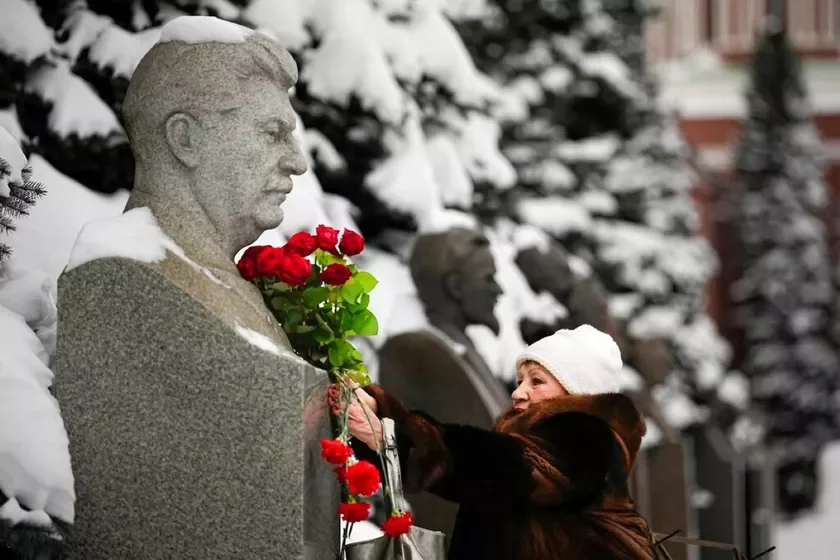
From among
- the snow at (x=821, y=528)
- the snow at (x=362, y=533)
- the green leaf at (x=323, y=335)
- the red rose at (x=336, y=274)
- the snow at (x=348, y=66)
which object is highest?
the red rose at (x=336, y=274)

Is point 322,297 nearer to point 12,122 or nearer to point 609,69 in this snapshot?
point 12,122

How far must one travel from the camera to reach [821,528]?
96.3 feet

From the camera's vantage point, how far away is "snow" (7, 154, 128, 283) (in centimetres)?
779

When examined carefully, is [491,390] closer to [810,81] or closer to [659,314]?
[659,314]

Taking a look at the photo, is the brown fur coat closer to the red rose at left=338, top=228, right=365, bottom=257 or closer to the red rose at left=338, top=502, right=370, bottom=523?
the red rose at left=338, top=502, right=370, bottom=523

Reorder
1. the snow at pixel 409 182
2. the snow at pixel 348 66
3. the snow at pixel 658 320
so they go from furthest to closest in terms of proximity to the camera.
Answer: the snow at pixel 658 320, the snow at pixel 409 182, the snow at pixel 348 66

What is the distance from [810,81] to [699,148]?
2846 mm

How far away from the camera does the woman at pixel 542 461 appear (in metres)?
6.35

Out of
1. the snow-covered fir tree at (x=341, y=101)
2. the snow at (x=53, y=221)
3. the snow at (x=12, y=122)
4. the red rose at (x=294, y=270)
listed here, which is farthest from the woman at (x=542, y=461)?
the snow-covered fir tree at (x=341, y=101)

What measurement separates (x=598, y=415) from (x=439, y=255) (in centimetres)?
372

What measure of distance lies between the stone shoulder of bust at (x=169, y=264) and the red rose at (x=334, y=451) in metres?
0.42

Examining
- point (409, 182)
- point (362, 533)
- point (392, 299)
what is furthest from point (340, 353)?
point (409, 182)

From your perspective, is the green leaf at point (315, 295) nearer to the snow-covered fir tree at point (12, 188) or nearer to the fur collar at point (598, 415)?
the fur collar at point (598, 415)

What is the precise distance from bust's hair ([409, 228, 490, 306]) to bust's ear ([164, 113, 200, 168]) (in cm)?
419
